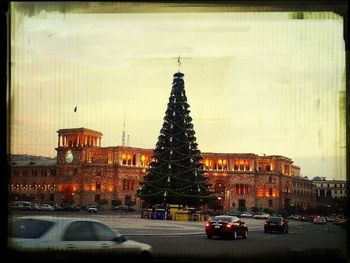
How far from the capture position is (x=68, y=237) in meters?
8.85

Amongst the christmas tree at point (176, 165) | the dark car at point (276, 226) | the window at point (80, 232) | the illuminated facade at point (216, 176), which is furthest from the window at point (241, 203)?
the window at point (80, 232)

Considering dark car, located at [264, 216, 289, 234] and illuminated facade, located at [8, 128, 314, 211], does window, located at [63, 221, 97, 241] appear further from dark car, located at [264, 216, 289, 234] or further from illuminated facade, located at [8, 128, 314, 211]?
illuminated facade, located at [8, 128, 314, 211]

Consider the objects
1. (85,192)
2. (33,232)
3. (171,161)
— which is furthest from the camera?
(85,192)

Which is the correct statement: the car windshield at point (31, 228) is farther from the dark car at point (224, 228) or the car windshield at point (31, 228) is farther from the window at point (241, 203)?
the window at point (241, 203)

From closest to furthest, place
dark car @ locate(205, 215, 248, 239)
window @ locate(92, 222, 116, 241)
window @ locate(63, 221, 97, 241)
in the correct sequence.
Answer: window @ locate(63, 221, 97, 241) < window @ locate(92, 222, 116, 241) < dark car @ locate(205, 215, 248, 239)

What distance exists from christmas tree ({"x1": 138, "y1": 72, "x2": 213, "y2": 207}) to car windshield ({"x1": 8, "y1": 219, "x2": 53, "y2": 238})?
25668mm

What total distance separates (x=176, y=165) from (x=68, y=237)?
27687 millimetres

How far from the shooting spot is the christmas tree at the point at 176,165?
116 ft

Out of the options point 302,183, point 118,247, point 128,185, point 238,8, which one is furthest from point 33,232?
point 302,183

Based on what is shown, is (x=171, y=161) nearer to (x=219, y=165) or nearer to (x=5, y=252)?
(x=5, y=252)

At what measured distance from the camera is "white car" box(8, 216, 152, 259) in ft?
28.6

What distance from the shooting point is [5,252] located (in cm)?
1005

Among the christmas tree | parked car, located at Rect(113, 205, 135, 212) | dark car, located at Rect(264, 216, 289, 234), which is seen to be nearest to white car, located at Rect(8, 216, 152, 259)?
dark car, located at Rect(264, 216, 289, 234)

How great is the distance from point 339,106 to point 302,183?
55.5 meters
